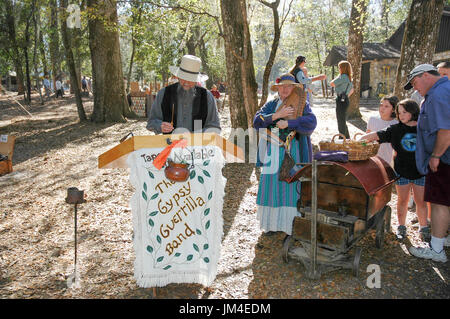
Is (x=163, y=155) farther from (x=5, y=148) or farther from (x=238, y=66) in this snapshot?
(x=5, y=148)

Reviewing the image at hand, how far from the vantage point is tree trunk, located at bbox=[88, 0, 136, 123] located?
551 inches

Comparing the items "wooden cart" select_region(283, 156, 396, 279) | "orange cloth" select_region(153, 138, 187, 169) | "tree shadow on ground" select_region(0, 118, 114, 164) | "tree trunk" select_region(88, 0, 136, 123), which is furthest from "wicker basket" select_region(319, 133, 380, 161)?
"tree trunk" select_region(88, 0, 136, 123)

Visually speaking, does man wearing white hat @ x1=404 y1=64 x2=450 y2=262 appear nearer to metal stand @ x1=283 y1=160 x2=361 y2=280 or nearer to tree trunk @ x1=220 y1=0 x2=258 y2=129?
metal stand @ x1=283 y1=160 x2=361 y2=280

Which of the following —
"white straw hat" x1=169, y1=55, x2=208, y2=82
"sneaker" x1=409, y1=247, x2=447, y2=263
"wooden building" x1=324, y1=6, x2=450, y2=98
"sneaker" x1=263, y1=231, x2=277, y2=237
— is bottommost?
"sneaker" x1=263, y1=231, x2=277, y2=237

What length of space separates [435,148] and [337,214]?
1.24 m

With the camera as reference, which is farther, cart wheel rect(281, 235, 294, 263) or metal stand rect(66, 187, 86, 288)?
cart wheel rect(281, 235, 294, 263)

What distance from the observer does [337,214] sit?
3.54 meters

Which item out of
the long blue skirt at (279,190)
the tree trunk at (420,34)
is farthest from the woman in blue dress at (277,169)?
the tree trunk at (420,34)

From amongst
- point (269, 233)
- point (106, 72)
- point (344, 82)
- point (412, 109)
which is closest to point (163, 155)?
point (269, 233)

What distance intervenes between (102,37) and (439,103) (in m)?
13.5

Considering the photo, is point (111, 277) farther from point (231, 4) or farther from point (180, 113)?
point (231, 4)

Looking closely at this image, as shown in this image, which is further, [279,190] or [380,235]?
[279,190]

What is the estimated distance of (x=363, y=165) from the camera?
3521 millimetres

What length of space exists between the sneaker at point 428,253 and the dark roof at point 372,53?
27487 millimetres
